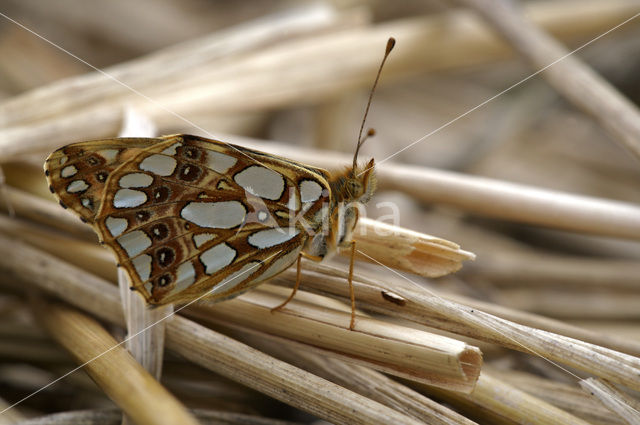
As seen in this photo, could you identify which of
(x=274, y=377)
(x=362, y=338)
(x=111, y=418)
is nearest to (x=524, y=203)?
(x=362, y=338)

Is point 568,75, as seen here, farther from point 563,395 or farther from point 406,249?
point 563,395

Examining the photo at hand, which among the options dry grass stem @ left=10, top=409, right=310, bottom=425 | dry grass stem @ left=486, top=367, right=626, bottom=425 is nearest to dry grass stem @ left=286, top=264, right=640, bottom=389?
dry grass stem @ left=486, top=367, right=626, bottom=425

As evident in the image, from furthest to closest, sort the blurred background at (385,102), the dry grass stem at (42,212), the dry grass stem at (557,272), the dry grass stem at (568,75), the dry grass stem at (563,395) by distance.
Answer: the dry grass stem at (557,272)
the blurred background at (385,102)
the dry grass stem at (568,75)
the dry grass stem at (42,212)
the dry grass stem at (563,395)

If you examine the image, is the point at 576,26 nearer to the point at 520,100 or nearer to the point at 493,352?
the point at 520,100

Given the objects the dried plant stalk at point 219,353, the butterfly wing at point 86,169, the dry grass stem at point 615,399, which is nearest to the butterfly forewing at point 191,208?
the butterfly wing at point 86,169

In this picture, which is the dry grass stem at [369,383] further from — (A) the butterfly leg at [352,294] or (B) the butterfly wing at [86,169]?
(B) the butterfly wing at [86,169]

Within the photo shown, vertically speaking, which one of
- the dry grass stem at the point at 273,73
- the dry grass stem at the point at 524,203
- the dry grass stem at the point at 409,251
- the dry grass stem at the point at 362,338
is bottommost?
the dry grass stem at the point at 362,338

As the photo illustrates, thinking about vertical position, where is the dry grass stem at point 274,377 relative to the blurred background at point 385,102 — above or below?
below
